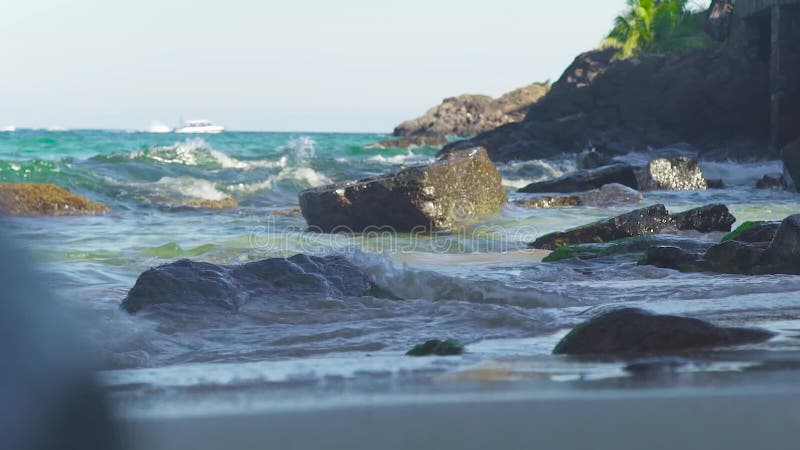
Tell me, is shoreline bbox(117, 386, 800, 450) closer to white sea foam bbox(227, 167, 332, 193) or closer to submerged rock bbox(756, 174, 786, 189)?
white sea foam bbox(227, 167, 332, 193)

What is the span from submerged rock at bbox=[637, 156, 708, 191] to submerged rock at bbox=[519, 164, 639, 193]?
0.71 m

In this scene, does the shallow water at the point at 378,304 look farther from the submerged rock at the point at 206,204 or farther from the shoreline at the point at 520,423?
the submerged rock at the point at 206,204

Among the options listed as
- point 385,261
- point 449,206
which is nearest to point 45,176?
point 449,206

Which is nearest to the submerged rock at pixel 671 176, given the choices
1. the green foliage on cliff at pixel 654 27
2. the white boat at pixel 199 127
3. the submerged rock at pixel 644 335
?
the submerged rock at pixel 644 335

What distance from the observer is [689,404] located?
5.97 ft

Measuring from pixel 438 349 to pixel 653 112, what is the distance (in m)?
24.5

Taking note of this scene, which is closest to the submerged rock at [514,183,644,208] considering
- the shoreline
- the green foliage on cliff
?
the shoreline

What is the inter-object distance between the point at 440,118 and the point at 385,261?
58815mm

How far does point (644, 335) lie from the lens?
270 centimetres

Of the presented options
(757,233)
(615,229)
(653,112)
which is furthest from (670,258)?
(653,112)

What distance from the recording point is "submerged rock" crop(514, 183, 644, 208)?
447 inches

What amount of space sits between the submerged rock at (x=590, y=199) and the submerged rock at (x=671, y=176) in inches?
109

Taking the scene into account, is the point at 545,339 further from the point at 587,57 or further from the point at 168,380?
the point at 587,57

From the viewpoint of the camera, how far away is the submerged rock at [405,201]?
881cm
